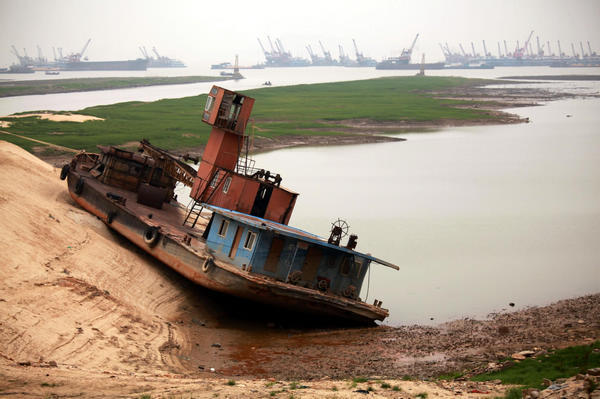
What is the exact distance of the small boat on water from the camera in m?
23.7

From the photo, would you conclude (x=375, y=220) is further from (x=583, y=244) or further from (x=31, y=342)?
(x=31, y=342)

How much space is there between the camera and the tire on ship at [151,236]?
90.5ft

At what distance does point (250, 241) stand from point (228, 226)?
1.54 meters

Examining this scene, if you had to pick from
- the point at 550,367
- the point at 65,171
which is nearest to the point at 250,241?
the point at 550,367

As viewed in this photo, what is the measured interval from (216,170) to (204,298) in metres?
6.14

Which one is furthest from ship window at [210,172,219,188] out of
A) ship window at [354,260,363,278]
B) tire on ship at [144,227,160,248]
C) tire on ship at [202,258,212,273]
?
ship window at [354,260,363,278]

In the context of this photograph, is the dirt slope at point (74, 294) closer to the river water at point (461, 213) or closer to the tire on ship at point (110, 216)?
the tire on ship at point (110, 216)

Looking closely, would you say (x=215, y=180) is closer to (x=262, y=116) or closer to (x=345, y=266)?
(x=345, y=266)

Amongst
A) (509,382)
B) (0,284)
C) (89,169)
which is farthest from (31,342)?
(89,169)

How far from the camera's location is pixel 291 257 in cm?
2414

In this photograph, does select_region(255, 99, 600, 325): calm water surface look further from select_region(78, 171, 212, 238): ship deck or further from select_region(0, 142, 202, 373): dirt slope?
select_region(0, 142, 202, 373): dirt slope

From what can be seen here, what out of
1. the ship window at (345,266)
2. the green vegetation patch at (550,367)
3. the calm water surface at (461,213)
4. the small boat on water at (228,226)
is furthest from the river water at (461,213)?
the green vegetation patch at (550,367)

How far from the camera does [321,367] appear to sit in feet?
62.7

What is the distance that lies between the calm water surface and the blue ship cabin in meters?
2.67
